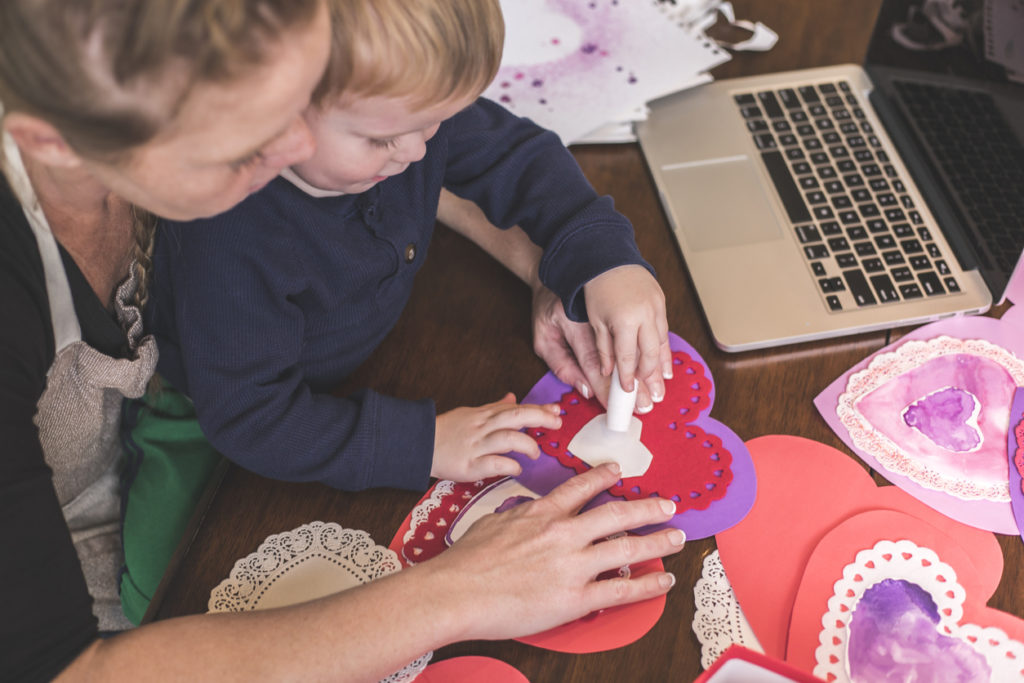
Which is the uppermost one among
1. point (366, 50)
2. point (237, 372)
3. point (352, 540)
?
point (366, 50)

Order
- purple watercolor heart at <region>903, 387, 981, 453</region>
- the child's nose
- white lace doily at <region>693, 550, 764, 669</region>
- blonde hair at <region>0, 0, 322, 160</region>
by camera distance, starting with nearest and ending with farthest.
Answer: blonde hair at <region>0, 0, 322, 160</region>, the child's nose, white lace doily at <region>693, 550, 764, 669</region>, purple watercolor heart at <region>903, 387, 981, 453</region>

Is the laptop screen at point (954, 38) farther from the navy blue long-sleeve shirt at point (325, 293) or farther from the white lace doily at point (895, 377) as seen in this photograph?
the navy blue long-sleeve shirt at point (325, 293)

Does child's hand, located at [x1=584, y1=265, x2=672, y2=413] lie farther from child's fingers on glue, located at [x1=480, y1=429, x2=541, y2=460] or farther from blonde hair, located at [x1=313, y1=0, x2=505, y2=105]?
blonde hair, located at [x1=313, y1=0, x2=505, y2=105]

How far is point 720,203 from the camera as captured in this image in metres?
0.99

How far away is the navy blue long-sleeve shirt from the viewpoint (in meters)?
0.71

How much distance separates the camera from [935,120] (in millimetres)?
977

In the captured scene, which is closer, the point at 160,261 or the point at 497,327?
the point at 160,261

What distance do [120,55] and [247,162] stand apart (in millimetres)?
110

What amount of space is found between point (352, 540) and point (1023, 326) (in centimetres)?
72

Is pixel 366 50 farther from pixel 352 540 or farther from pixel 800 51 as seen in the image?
pixel 800 51

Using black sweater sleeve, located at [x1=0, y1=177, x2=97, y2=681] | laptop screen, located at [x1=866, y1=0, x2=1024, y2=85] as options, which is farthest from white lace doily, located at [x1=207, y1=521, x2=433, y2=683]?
laptop screen, located at [x1=866, y1=0, x2=1024, y2=85]

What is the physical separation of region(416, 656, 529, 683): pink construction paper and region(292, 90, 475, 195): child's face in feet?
1.31

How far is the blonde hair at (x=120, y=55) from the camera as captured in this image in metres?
0.46

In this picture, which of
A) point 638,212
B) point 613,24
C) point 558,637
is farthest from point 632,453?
point 613,24
